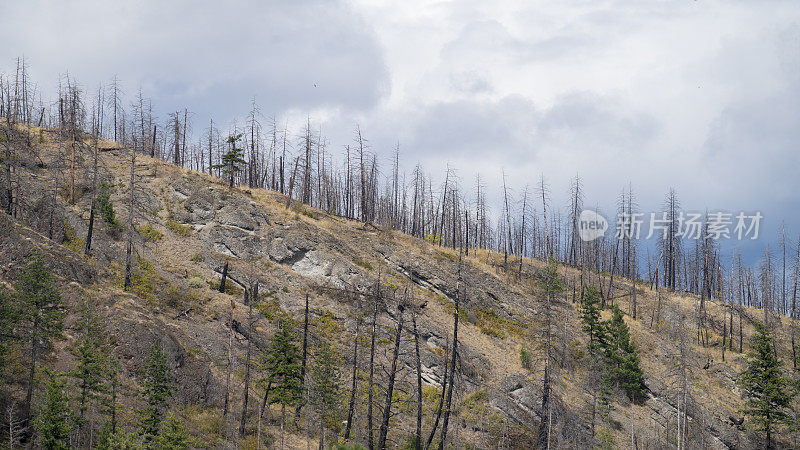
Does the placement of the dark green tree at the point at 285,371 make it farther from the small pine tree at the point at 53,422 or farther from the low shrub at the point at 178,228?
the low shrub at the point at 178,228

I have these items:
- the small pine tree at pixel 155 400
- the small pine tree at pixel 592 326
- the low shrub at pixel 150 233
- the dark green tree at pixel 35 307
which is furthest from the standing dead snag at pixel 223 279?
the small pine tree at pixel 592 326

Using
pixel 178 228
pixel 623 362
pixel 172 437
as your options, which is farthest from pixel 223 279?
pixel 623 362

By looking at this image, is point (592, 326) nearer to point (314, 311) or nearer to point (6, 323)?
point (314, 311)

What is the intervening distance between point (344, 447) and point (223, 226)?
160ft

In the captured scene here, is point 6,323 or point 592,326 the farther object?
point 592,326

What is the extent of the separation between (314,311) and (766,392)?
44.4 m

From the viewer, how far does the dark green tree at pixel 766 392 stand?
1758 inches

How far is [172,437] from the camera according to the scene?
928 inches

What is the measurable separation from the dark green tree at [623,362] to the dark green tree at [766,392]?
942cm

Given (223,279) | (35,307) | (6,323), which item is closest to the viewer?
(6,323)

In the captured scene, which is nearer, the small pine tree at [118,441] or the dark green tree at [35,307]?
the small pine tree at [118,441]

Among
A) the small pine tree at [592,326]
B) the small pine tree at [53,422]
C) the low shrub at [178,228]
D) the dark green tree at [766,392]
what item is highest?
the low shrub at [178,228]

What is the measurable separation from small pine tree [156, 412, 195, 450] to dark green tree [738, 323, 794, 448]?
49469mm

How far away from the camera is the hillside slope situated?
34688 millimetres
